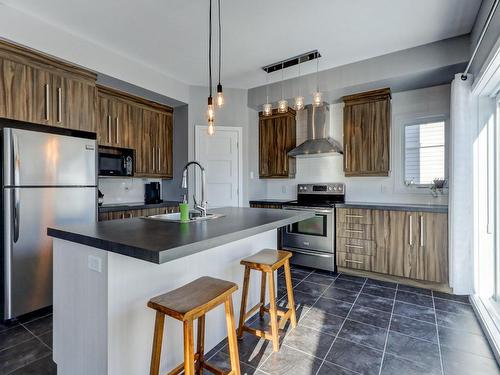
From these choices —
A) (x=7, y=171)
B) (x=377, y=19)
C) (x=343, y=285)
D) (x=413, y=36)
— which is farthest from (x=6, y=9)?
(x=343, y=285)

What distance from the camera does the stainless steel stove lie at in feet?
12.0

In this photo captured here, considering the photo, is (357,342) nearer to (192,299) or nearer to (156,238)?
(192,299)

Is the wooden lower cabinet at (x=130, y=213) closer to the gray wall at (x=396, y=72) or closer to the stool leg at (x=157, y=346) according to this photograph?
the stool leg at (x=157, y=346)

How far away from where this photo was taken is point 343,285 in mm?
3230

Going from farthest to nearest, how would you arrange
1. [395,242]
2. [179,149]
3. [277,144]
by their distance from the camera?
[277,144], [179,149], [395,242]

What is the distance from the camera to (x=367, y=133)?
3695mm

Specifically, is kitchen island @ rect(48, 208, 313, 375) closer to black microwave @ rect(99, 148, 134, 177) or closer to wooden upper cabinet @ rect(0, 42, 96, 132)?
Answer: wooden upper cabinet @ rect(0, 42, 96, 132)

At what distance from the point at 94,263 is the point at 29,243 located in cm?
156

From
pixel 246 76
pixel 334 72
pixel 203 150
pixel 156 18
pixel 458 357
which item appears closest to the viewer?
pixel 458 357

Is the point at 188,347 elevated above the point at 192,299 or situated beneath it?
situated beneath

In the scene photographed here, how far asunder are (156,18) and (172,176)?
2.32 metres

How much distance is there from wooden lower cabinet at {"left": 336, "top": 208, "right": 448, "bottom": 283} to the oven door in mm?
116

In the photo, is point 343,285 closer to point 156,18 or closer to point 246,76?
point 246,76

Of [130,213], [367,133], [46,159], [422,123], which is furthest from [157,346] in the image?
[422,123]
